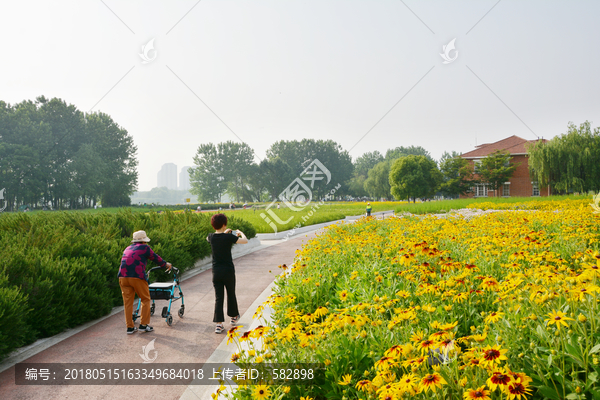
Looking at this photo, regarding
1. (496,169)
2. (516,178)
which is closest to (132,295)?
(496,169)

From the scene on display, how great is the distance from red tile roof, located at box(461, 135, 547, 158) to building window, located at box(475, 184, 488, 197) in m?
4.96

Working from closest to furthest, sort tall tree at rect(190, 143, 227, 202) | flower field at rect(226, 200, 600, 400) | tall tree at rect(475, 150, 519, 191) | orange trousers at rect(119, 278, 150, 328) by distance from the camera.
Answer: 1. flower field at rect(226, 200, 600, 400)
2. orange trousers at rect(119, 278, 150, 328)
3. tall tree at rect(475, 150, 519, 191)
4. tall tree at rect(190, 143, 227, 202)

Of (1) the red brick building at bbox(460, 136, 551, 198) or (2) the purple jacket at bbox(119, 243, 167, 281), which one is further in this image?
(1) the red brick building at bbox(460, 136, 551, 198)

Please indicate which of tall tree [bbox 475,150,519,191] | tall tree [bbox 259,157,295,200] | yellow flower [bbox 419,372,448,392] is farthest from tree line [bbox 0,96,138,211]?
tall tree [bbox 475,150,519,191]

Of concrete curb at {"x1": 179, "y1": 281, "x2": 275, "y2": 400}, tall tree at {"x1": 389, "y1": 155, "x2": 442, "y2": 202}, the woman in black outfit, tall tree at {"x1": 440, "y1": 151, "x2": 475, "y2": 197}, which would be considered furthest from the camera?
tall tree at {"x1": 389, "y1": 155, "x2": 442, "y2": 202}

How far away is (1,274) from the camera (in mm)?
4707

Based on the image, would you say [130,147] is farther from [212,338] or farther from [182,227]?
[212,338]

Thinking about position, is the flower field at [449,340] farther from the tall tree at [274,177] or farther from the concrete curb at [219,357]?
the tall tree at [274,177]

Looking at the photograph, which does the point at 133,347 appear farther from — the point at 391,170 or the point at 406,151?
the point at 406,151

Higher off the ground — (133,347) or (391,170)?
(391,170)

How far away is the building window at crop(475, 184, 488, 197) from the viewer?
2109 inches

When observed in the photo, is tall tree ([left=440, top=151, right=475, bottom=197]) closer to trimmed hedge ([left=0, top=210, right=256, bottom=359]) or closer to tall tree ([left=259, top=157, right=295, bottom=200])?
tall tree ([left=259, top=157, right=295, bottom=200])

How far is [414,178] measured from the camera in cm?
5531

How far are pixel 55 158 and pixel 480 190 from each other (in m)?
62.5
